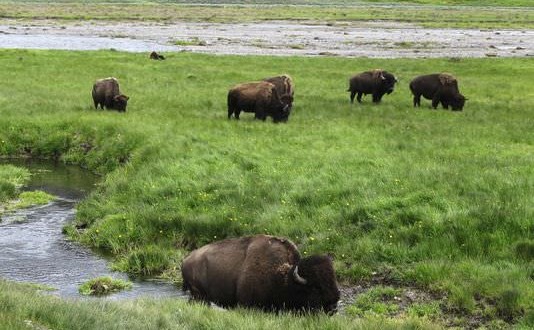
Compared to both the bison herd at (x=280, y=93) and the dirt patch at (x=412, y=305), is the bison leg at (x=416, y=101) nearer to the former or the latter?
the bison herd at (x=280, y=93)

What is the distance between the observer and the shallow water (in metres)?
13.4

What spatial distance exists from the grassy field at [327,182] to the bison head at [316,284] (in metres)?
0.47

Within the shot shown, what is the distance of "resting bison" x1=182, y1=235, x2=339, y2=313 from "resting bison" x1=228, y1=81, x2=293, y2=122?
1574cm

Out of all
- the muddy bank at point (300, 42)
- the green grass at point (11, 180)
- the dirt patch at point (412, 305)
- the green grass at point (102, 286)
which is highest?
the dirt patch at point (412, 305)

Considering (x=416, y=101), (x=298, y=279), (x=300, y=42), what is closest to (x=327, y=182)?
(x=298, y=279)

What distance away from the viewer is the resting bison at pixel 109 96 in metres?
29.6

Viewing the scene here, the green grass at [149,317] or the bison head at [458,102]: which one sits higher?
the green grass at [149,317]

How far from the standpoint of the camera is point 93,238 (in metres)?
16.3

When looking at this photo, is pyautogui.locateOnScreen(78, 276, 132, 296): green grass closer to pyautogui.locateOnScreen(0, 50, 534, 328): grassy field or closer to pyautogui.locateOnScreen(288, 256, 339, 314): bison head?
pyautogui.locateOnScreen(0, 50, 534, 328): grassy field

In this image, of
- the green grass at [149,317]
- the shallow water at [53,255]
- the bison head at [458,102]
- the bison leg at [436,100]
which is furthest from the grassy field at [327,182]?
the bison head at [458,102]

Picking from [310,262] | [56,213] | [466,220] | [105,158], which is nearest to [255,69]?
[105,158]

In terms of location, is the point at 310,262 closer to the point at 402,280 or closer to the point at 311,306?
the point at 311,306

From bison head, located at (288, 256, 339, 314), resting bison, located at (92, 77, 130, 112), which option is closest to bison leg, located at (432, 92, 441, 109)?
resting bison, located at (92, 77, 130, 112)

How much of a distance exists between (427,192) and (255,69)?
30.8 m
